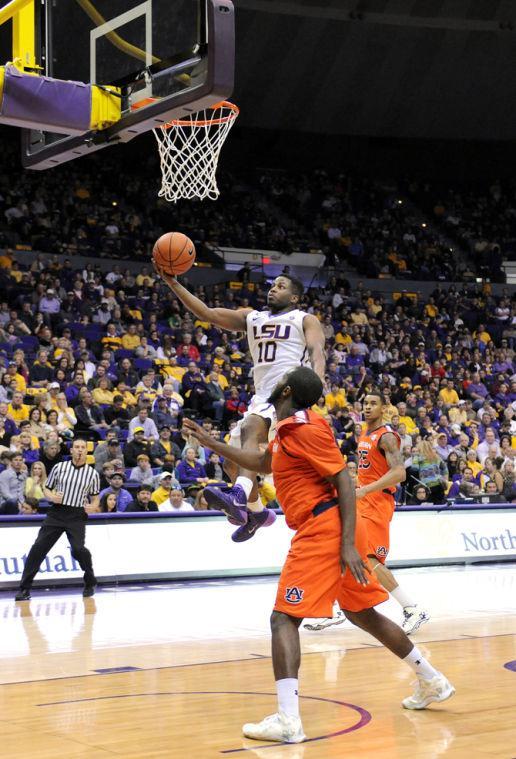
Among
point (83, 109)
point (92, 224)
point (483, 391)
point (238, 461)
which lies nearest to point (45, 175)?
point (92, 224)

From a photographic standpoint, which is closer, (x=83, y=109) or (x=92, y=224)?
(x=83, y=109)

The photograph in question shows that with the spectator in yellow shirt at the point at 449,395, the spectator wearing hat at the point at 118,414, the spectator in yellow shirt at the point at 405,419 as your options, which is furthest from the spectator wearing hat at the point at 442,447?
the spectator wearing hat at the point at 118,414

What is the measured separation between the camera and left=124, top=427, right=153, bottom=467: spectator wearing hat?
14.9 meters

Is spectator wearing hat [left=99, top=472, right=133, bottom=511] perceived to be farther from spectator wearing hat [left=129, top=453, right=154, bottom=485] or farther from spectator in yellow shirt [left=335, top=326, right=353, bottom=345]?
spectator in yellow shirt [left=335, top=326, right=353, bottom=345]

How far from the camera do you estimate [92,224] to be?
25359mm

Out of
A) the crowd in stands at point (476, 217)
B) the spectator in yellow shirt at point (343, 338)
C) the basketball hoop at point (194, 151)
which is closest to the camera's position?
the basketball hoop at point (194, 151)

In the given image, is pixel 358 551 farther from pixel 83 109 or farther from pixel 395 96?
pixel 395 96

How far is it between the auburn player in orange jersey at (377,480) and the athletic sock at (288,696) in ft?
11.7

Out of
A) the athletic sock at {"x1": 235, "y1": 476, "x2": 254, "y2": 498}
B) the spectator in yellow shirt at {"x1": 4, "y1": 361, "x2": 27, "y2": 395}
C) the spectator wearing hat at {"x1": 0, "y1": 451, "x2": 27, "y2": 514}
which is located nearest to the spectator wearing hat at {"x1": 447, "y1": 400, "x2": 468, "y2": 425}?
the spectator in yellow shirt at {"x1": 4, "y1": 361, "x2": 27, "y2": 395}

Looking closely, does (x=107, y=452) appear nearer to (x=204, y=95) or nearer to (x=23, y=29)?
(x=23, y=29)

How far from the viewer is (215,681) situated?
285 inches

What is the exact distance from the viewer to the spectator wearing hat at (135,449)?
48.8ft

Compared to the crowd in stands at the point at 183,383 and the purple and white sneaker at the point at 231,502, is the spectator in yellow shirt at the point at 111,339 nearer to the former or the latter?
the crowd in stands at the point at 183,383

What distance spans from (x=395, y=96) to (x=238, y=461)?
25.4 meters
